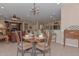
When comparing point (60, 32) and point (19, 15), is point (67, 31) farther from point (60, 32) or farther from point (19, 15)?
point (19, 15)

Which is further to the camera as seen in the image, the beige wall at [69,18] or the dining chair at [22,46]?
the beige wall at [69,18]

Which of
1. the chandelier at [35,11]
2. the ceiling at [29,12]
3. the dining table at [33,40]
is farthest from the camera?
the chandelier at [35,11]

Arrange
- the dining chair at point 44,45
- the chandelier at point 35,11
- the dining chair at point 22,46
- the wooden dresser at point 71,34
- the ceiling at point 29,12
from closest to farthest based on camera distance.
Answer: the dining chair at point 44,45
the dining chair at point 22,46
the ceiling at point 29,12
the chandelier at point 35,11
the wooden dresser at point 71,34

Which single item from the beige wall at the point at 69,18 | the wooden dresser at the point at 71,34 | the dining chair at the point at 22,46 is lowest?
the dining chair at the point at 22,46

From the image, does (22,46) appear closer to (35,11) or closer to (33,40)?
(33,40)

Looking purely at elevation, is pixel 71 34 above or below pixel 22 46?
above

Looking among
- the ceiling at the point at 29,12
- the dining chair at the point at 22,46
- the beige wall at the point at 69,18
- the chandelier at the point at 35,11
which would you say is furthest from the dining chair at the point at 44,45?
the beige wall at the point at 69,18

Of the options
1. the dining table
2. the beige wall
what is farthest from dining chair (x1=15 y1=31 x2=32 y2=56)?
the beige wall

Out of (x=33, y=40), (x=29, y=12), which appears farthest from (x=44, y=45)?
(x=29, y=12)

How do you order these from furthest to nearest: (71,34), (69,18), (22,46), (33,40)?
(69,18) → (71,34) → (22,46) → (33,40)

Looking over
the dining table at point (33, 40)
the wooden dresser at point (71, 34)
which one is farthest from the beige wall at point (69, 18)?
the dining table at point (33, 40)

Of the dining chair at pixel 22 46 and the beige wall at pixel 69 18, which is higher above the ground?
the beige wall at pixel 69 18

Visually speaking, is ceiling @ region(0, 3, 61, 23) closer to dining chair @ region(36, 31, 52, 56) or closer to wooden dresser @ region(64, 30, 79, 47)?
dining chair @ region(36, 31, 52, 56)

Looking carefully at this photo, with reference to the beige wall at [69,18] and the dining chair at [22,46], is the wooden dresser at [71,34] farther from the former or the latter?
the dining chair at [22,46]
